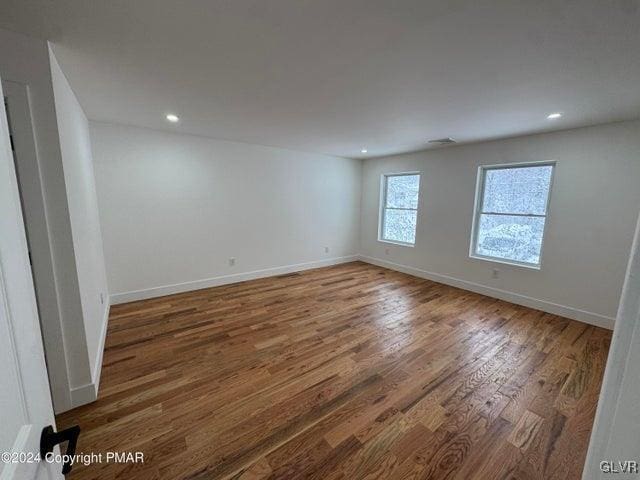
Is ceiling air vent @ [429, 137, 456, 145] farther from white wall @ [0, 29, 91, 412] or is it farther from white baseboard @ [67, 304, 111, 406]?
white baseboard @ [67, 304, 111, 406]

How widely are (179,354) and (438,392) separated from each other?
89.9 inches

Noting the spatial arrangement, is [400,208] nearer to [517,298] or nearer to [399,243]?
[399,243]

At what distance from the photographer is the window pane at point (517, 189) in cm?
351

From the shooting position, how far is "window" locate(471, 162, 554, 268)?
354cm

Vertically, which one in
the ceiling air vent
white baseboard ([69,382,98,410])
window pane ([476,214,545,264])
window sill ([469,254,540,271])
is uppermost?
the ceiling air vent

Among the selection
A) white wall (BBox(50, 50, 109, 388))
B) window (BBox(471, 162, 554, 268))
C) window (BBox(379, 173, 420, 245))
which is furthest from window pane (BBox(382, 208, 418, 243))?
white wall (BBox(50, 50, 109, 388))

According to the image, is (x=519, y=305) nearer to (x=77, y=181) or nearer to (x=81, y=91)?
(x=77, y=181)

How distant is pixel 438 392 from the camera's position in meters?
2.03

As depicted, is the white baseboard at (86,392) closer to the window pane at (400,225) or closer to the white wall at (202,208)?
the white wall at (202,208)

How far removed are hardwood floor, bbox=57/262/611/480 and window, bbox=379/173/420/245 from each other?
2.11 meters

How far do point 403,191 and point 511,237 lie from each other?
2080mm

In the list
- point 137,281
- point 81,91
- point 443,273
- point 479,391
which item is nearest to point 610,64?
point 479,391

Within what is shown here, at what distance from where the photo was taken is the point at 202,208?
4.04 metres

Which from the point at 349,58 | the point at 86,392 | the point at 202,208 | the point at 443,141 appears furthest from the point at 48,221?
the point at 443,141
